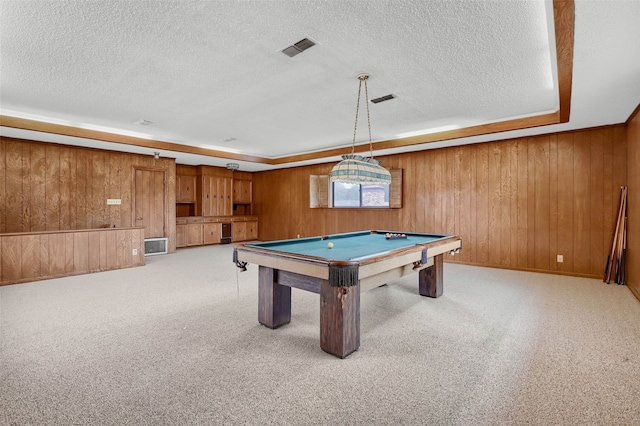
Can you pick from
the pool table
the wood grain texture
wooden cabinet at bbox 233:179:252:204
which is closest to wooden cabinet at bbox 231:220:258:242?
wooden cabinet at bbox 233:179:252:204

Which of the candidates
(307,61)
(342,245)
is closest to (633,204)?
(342,245)

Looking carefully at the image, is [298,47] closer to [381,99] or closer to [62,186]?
[381,99]

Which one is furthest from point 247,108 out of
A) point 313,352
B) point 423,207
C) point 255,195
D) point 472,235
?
point 255,195

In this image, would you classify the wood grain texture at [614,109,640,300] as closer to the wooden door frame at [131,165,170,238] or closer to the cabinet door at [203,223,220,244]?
the wooden door frame at [131,165,170,238]

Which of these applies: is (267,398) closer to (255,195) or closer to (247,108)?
(247,108)

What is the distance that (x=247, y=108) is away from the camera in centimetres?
439

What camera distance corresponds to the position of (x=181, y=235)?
8.50 m

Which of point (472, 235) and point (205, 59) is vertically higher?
point (205, 59)

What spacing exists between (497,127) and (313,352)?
4.55m

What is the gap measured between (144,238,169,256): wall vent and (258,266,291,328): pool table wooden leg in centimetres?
545

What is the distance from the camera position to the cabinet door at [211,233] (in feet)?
29.5

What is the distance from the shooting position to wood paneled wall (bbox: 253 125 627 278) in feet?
15.4

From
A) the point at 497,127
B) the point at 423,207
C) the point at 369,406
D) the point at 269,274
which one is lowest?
the point at 369,406

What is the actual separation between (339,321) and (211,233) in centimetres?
757
